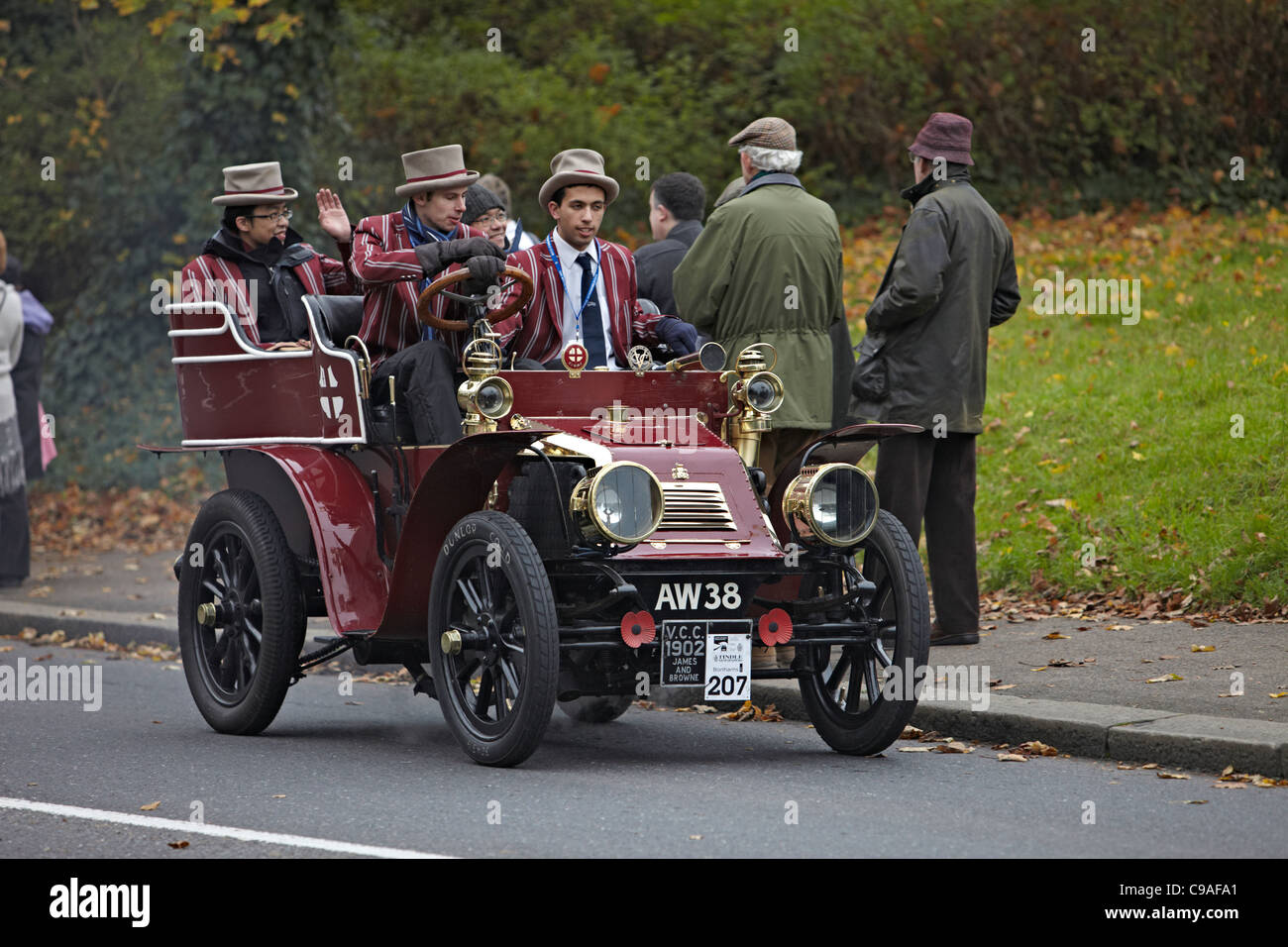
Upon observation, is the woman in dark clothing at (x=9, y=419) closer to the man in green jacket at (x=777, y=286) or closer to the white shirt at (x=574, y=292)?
the man in green jacket at (x=777, y=286)

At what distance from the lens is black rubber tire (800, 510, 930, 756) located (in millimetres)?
6957

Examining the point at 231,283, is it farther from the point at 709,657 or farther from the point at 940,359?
the point at 940,359

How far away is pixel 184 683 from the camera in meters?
10.1

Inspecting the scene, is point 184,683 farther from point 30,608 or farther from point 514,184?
point 514,184

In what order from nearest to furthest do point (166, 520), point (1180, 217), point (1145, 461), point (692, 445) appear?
1. point (692, 445)
2. point (1145, 461)
3. point (166, 520)
4. point (1180, 217)

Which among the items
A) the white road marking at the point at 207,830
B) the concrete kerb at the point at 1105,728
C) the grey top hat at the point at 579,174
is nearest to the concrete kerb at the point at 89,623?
the concrete kerb at the point at 1105,728

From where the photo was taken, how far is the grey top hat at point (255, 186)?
335 inches

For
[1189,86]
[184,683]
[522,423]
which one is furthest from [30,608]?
[1189,86]

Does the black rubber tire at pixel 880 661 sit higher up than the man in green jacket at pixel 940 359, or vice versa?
the man in green jacket at pixel 940 359

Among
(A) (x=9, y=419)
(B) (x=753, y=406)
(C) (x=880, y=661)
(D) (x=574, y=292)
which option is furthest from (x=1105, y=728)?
(A) (x=9, y=419)

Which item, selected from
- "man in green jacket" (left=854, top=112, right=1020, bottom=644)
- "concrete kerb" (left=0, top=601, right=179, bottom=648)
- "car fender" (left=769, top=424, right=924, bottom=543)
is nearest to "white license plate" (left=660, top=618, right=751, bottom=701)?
"car fender" (left=769, top=424, right=924, bottom=543)

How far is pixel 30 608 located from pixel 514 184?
35.8 feet

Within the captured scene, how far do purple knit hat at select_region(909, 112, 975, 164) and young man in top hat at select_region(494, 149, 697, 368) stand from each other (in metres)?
1.93

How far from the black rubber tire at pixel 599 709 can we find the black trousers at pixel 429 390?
63.2 inches
